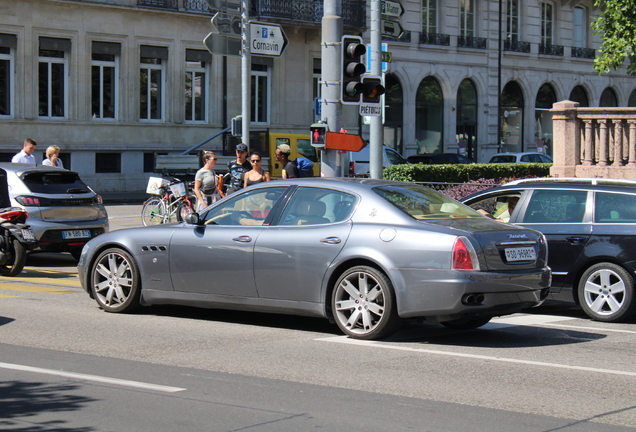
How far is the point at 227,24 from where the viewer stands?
20.3m

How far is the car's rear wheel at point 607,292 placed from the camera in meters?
9.61

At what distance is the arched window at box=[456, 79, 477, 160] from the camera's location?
1829 inches

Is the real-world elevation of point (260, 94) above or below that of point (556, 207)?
above

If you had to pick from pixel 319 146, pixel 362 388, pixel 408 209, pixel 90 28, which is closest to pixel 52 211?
pixel 319 146

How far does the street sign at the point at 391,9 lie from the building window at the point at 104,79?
743 inches

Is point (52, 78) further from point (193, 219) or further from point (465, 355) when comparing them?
point (465, 355)

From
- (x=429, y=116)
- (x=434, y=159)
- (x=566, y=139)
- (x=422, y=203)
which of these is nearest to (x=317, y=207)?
(x=422, y=203)

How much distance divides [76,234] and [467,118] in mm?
34917

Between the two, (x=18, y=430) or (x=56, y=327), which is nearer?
(x=18, y=430)

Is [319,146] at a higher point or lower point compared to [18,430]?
higher

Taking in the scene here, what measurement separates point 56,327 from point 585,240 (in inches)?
214

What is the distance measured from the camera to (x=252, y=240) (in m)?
8.68

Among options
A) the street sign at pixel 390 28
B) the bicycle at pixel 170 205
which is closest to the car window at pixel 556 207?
the street sign at pixel 390 28

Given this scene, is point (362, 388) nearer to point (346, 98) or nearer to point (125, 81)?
point (346, 98)
